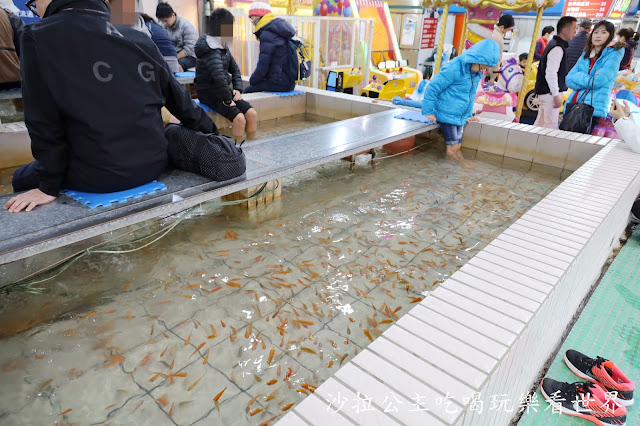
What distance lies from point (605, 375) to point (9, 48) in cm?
738

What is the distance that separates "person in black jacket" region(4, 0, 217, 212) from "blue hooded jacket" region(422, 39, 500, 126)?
3.61 meters

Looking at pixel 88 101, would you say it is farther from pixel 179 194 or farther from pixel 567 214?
pixel 567 214

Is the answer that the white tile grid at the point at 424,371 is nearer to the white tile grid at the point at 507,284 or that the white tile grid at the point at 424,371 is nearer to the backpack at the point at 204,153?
the white tile grid at the point at 507,284

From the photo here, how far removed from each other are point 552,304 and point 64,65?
9.49 ft

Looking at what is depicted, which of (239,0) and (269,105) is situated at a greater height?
(239,0)

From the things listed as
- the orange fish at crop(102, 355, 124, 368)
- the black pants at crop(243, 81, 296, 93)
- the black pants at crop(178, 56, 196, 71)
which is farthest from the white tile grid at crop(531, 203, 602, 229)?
the black pants at crop(178, 56, 196, 71)

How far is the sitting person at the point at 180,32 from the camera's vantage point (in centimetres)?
770

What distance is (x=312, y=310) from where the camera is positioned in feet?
Answer: 9.11

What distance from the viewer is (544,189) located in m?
4.93

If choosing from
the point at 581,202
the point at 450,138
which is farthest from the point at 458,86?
the point at 581,202

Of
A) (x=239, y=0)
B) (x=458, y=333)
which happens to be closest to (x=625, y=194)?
(x=458, y=333)

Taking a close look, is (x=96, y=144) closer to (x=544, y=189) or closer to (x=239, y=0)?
(x=544, y=189)

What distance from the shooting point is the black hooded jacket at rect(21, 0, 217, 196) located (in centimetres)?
228

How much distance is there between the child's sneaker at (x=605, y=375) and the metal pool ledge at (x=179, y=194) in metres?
2.54
